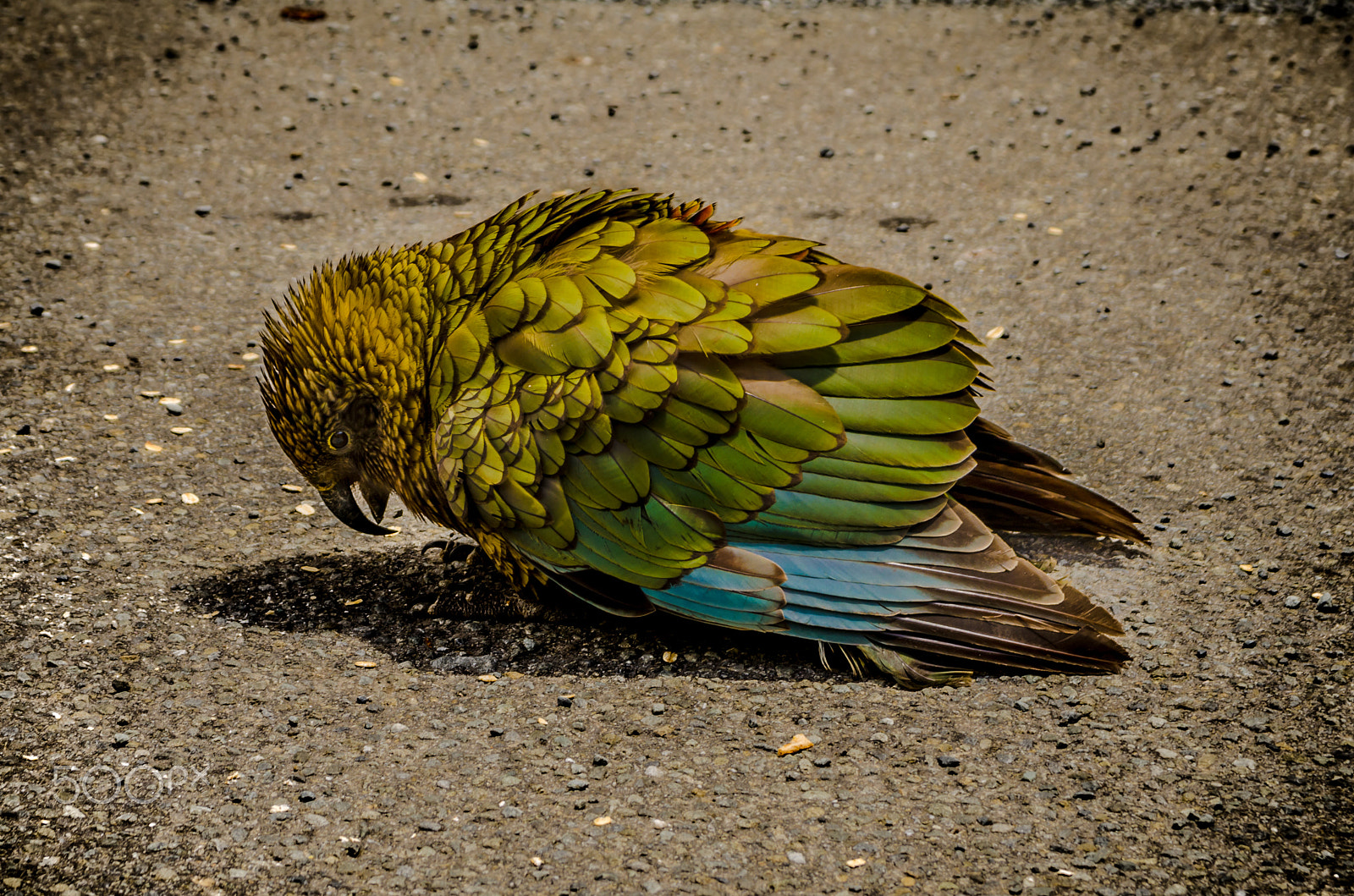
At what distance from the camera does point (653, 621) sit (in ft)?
12.9

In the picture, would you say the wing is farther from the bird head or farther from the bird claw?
the bird claw

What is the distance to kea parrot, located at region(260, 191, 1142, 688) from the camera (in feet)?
11.2

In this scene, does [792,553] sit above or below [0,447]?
above

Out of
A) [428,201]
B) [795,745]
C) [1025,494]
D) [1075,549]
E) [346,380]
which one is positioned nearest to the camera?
[795,745]

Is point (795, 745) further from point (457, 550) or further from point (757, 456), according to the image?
point (457, 550)

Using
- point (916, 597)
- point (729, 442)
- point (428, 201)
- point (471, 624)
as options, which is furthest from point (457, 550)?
point (428, 201)

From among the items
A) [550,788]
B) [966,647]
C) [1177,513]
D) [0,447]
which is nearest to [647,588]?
[550,788]

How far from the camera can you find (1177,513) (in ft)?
14.8

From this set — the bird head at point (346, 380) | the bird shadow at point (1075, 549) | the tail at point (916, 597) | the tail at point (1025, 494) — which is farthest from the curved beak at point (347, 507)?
the bird shadow at point (1075, 549)

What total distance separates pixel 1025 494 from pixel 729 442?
Result: 1159 millimetres

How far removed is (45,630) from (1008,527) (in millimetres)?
3271

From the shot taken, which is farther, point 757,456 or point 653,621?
point 653,621

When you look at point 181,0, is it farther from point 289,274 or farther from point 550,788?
point 550,788

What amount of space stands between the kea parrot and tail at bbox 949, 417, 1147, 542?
38 centimetres
